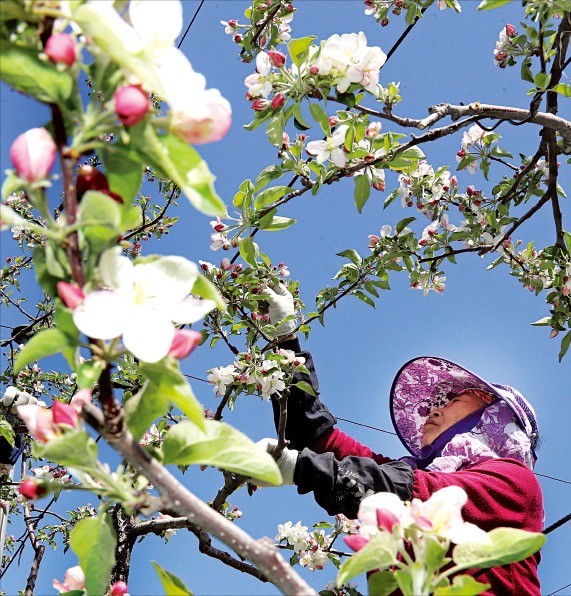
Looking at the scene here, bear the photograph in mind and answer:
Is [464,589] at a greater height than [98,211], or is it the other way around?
[98,211]

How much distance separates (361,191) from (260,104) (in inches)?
14.5

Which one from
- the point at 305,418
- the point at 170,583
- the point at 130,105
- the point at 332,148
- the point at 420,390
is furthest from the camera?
the point at 420,390

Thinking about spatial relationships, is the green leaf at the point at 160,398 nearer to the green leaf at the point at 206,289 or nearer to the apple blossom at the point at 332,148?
the green leaf at the point at 206,289

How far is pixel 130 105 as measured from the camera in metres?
0.50

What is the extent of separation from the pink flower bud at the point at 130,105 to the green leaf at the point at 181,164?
0.5 inches

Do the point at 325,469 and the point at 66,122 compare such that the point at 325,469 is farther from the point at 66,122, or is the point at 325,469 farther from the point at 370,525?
the point at 66,122

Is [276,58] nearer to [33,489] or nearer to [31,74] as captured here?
[31,74]

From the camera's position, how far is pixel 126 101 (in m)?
0.50

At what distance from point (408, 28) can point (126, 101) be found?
6.37 ft

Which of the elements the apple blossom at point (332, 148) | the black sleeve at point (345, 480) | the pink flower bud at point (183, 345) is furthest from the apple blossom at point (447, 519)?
the apple blossom at point (332, 148)

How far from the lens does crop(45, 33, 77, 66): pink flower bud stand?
0.51 m

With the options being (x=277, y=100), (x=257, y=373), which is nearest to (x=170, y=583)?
(x=277, y=100)

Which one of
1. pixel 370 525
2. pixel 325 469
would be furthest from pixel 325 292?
pixel 370 525

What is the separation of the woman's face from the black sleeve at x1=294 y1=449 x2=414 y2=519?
66 centimetres
